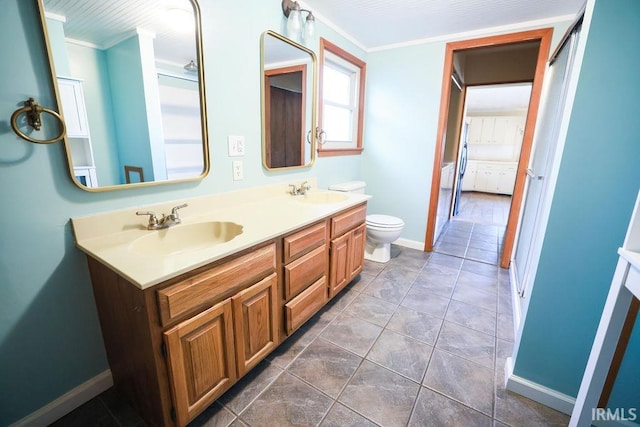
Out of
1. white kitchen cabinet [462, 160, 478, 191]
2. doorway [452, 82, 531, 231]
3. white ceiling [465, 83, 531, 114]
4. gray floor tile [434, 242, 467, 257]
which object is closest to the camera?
gray floor tile [434, 242, 467, 257]

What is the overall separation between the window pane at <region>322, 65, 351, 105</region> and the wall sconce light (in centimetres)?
59

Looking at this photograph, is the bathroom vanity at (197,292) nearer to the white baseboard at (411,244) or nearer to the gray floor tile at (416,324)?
the gray floor tile at (416,324)

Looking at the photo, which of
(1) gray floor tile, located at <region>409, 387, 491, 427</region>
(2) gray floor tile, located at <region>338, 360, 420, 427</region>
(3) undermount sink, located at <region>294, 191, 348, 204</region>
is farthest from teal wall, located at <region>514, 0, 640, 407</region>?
(3) undermount sink, located at <region>294, 191, 348, 204</region>

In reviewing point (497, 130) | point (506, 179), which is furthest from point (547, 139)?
point (497, 130)

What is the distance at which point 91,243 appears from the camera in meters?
1.13

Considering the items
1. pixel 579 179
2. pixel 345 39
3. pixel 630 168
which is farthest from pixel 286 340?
pixel 345 39

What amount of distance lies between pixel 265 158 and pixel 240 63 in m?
0.59

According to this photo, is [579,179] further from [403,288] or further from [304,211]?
[403,288]

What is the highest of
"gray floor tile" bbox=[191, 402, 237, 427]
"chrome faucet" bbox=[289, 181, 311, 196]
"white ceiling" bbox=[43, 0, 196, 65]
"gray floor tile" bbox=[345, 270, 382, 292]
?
"white ceiling" bbox=[43, 0, 196, 65]

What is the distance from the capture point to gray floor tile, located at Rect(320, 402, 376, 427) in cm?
119

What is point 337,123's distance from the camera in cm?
288

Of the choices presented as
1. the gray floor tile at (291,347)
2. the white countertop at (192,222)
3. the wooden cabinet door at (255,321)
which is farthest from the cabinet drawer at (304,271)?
the gray floor tile at (291,347)

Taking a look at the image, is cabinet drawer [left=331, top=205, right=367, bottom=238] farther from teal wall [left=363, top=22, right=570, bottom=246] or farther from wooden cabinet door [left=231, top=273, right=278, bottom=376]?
teal wall [left=363, top=22, right=570, bottom=246]

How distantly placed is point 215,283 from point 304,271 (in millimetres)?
627
